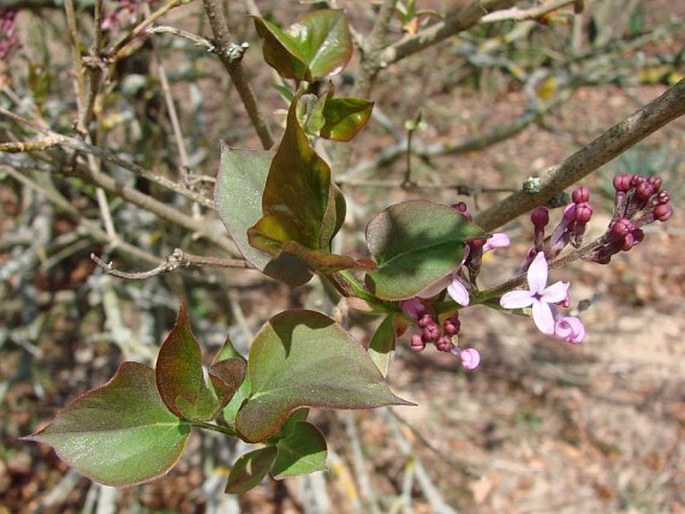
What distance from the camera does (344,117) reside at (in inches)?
36.3

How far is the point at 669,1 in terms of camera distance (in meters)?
6.17

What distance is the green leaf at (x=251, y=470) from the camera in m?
0.78

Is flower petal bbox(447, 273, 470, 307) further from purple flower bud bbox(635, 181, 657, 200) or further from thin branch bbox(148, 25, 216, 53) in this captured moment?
thin branch bbox(148, 25, 216, 53)

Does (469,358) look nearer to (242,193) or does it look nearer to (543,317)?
(543,317)

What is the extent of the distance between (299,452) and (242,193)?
276 millimetres

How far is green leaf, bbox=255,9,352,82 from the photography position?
0.88 meters

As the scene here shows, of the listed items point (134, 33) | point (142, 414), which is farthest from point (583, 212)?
point (134, 33)

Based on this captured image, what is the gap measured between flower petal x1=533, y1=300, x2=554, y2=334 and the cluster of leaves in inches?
3.8

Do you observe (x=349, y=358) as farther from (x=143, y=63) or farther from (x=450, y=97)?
(x=450, y=97)

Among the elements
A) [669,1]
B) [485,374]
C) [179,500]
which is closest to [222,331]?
[179,500]

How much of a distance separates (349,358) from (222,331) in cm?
221

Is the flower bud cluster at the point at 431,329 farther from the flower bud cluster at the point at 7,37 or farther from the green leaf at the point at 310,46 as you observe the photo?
the flower bud cluster at the point at 7,37

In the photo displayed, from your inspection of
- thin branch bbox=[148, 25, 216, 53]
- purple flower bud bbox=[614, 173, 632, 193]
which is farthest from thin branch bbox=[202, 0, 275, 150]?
purple flower bud bbox=[614, 173, 632, 193]

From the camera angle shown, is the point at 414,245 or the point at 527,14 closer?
the point at 414,245
